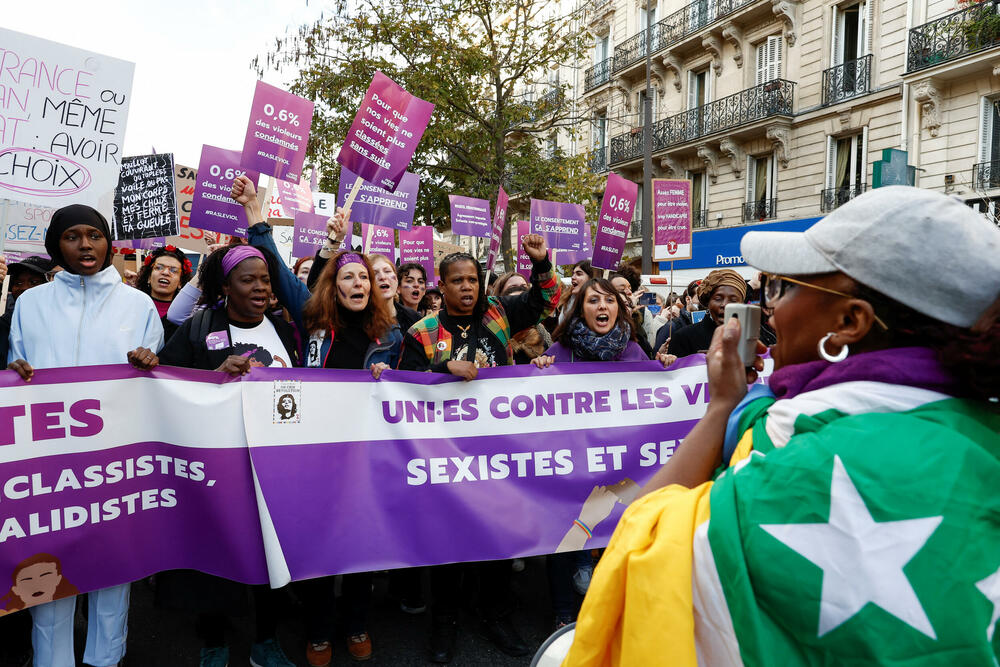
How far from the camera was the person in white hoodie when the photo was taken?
10.1 feet

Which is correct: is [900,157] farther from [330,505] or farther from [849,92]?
[849,92]

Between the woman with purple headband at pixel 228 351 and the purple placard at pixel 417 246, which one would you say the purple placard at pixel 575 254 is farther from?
the woman with purple headband at pixel 228 351

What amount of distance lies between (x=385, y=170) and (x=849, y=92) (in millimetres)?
17390

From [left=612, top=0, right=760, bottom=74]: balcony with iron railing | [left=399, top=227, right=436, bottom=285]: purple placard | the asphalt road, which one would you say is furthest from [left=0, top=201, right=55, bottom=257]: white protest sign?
[left=612, top=0, right=760, bottom=74]: balcony with iron railing

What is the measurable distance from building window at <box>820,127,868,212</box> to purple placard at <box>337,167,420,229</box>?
547 inches

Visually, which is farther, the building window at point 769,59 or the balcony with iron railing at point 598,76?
the balcony with iron railing at point 598,76

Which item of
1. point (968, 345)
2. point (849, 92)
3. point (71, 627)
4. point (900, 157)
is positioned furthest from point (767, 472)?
point (849, 92)

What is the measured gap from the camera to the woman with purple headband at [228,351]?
321 centimetres

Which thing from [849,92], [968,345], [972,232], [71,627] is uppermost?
[849,92]

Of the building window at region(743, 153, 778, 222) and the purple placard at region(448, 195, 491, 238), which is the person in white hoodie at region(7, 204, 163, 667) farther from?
the building window at region(743, 153, 778, 222)

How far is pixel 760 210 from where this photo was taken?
21.5m

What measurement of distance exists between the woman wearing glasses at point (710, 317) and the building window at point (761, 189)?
17662 millimetres

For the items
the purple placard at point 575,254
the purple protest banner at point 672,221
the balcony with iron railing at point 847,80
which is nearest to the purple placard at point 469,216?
the purple placard at point 575,254

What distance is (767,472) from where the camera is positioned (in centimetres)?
105
